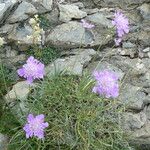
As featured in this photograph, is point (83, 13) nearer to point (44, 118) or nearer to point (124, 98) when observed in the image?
point (124, 98)

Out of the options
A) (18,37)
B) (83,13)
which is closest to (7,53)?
(18,37)

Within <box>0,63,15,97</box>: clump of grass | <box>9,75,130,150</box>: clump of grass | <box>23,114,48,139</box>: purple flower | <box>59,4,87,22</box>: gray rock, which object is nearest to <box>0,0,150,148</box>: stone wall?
<box>59,4,87,22</box>: gray rock

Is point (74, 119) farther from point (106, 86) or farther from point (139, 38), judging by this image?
point (139, 38)

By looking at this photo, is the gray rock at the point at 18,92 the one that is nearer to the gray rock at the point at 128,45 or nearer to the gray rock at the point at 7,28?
the gray rock at the point at 7,28

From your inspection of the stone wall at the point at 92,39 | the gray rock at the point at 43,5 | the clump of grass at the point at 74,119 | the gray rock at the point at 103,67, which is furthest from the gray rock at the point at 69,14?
the clump of grass at the point at 74,119

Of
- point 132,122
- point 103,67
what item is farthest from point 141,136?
point 103,67

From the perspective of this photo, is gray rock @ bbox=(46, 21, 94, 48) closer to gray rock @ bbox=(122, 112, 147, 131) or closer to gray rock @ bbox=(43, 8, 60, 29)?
gray rock @ bbox=(43, 8, 60, 29)
